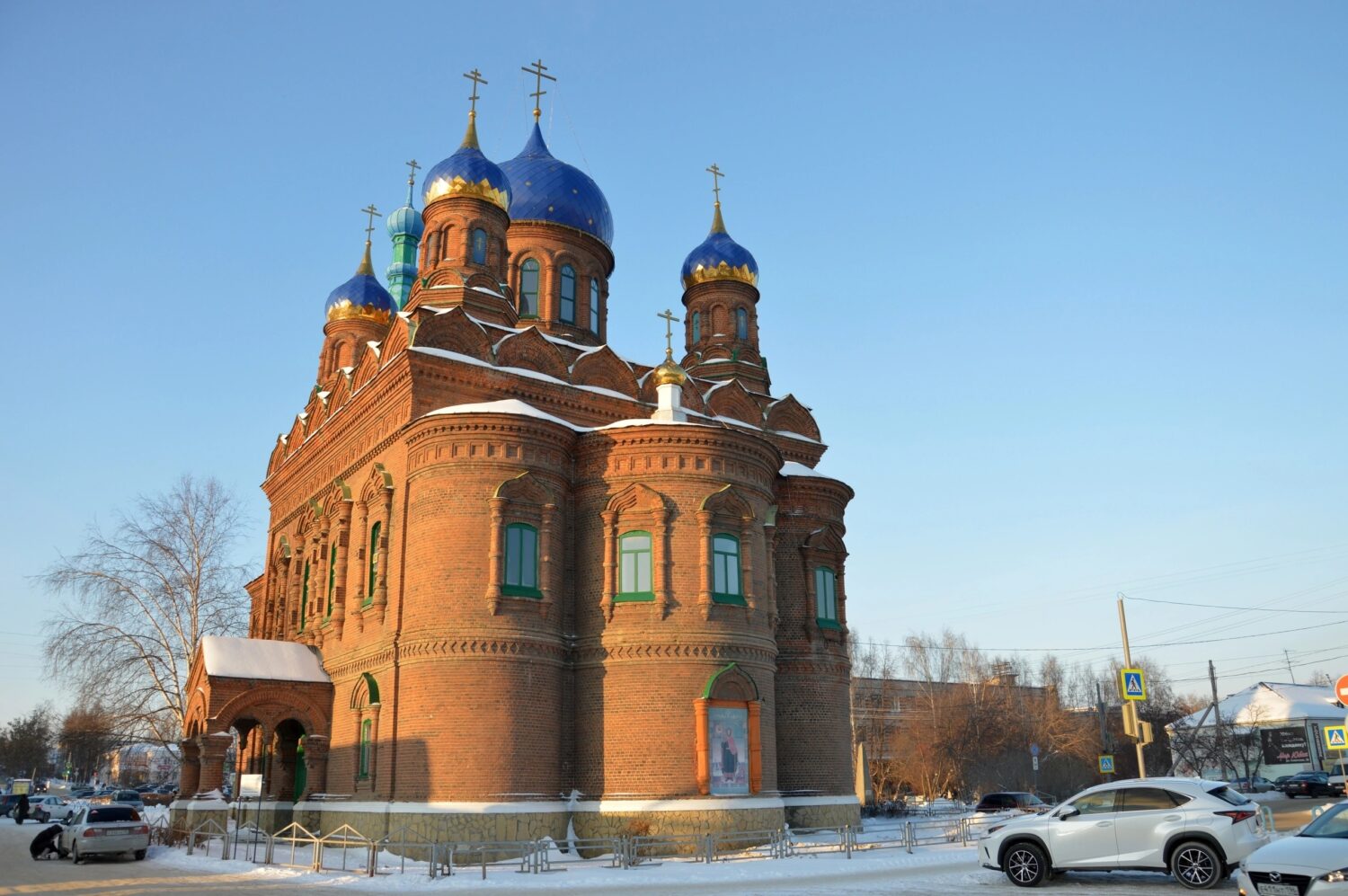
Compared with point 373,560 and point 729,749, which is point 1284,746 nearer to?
point 729,749

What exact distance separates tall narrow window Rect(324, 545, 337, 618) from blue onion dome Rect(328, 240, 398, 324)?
10819 millimetres

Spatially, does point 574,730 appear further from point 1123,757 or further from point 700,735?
point 1123,757

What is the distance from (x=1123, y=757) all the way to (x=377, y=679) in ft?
112

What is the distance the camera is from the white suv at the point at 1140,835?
11.0 m

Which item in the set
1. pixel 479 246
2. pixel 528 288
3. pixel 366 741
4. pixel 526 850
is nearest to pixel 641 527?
pixel 526 850

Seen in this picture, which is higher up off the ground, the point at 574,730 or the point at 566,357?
the point at 566,357

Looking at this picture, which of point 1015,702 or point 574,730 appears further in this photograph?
point 1015,702

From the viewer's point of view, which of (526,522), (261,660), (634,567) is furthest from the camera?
(261,660)

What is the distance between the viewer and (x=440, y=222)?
2573cm

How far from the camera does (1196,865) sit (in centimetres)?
1107

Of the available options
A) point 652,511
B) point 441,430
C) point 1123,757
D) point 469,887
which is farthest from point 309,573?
point 1123,757

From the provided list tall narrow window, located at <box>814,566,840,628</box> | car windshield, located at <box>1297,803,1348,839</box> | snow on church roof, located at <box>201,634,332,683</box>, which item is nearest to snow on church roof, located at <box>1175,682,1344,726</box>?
tall narrow window, located at <box>814,566,840,628</box>

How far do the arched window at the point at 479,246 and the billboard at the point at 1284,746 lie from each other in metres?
43.8

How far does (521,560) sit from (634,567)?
2099 millimetres
